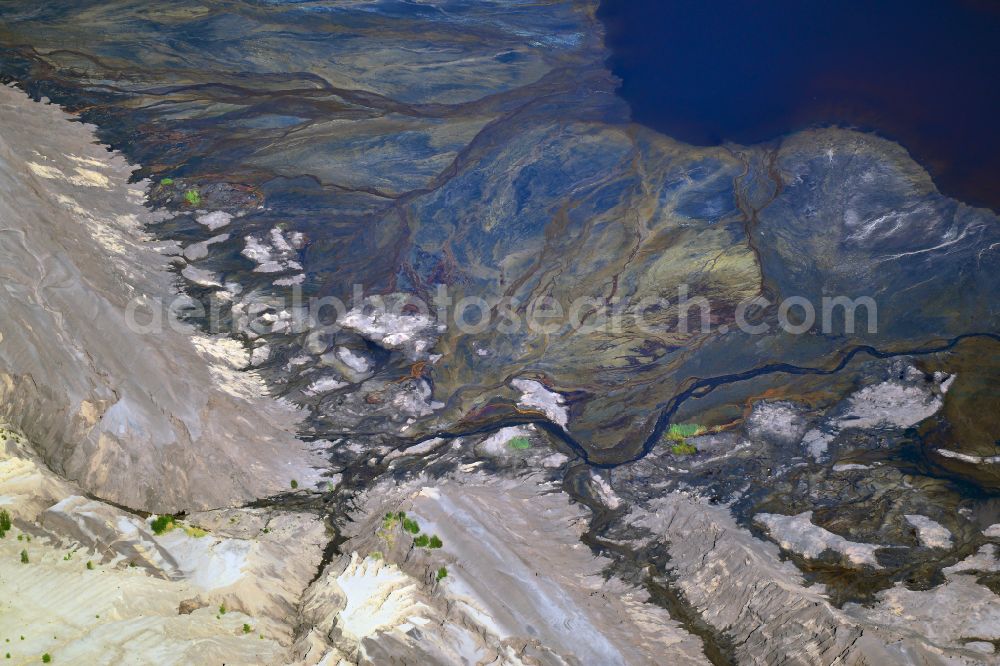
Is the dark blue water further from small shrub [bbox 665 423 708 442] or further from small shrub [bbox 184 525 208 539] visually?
small shrub [bbox 184 525 208 539]

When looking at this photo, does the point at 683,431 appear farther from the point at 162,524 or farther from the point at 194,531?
the point at 162,524

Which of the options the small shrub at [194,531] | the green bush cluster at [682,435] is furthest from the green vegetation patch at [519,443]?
the small shrub at [194,531]

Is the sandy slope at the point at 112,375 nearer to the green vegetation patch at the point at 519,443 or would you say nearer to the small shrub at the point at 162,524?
the small shrub at the point at 162,524

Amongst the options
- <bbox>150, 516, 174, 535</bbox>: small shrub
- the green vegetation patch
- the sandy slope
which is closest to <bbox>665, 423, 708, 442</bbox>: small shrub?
the green vegetation patch

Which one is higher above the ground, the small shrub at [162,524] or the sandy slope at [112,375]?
the sandy slope at [112,375]

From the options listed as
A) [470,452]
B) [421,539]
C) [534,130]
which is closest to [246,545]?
[421,539]
